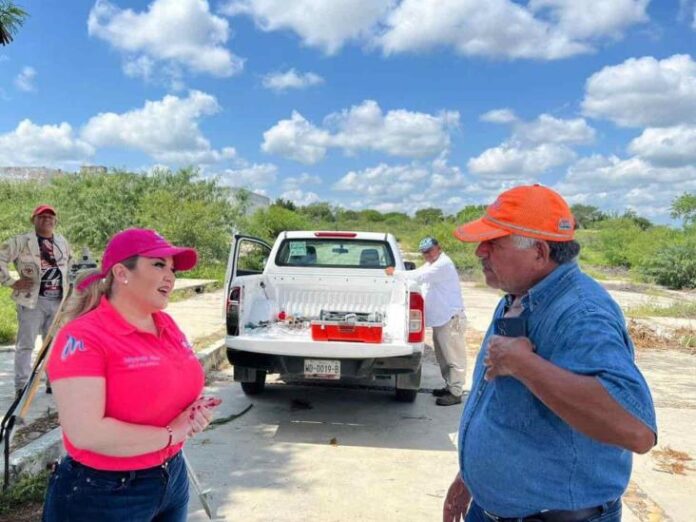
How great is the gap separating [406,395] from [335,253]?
1941 millimetres

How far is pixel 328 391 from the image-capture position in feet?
22.1

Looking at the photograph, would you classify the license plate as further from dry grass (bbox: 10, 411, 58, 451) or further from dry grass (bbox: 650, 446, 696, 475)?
dry grass (bbox: 650, 446, 696, 475)

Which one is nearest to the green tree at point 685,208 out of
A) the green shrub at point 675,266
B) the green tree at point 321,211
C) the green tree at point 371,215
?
the green shrub at point 675,266

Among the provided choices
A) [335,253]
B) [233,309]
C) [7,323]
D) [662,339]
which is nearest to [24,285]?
[233,309]

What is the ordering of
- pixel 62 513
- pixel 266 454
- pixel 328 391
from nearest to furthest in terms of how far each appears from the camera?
pixel 62 513
pixel 266 454
pixel 328 391

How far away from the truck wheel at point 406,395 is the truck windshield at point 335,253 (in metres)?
1.51

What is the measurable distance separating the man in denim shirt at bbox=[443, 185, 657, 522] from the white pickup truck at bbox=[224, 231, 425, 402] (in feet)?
11.2

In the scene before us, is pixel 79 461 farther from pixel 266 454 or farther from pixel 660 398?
pixel 660 398

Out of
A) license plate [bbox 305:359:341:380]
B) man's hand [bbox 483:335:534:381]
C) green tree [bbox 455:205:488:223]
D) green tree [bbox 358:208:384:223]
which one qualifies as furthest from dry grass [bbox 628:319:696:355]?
green tree [bbox 358:208:384:223]

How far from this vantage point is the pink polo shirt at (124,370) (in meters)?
1.76

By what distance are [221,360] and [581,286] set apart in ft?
23.1

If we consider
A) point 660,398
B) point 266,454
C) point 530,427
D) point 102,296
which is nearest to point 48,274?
point 266,454

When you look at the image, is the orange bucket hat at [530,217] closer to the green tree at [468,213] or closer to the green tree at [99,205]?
the green tree at [99,205]

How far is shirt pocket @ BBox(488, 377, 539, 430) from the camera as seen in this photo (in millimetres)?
1579
